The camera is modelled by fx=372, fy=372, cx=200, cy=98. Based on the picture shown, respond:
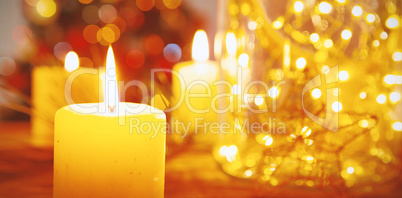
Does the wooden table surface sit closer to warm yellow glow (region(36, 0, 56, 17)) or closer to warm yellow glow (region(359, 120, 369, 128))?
warm yellow glow (region(359, 120, 369, 128))

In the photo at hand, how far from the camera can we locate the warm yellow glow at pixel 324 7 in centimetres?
53

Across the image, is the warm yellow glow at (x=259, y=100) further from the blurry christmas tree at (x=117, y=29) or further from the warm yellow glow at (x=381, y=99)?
the blurry christmas tree at (x=117, y=29)

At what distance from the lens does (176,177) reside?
509mm

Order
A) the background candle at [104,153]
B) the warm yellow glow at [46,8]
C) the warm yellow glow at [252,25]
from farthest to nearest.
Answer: the warm yellow glow at [46,8]
the warm yellow glow at [252,25]
the background candle at [104,153]

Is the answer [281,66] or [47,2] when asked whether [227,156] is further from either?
[47,2]

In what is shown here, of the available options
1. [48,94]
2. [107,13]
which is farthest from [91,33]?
[48,94]

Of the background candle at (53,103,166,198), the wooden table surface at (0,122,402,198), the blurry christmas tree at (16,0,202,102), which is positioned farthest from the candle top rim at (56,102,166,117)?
the blurry christmas tree at (16,0,202,102)

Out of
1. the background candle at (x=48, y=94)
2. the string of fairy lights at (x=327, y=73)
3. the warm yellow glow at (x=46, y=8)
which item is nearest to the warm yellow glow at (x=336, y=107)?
the string of fairy lights at (x=327, y=73)

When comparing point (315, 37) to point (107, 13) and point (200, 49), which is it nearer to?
point (200, 49)

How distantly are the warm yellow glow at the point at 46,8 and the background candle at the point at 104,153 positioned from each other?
2.85 ft

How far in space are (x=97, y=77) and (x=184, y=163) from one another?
0.20 meters

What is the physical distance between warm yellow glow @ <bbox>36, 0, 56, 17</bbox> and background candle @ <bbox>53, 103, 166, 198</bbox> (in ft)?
2.85

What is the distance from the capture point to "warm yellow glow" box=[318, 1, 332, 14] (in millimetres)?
530

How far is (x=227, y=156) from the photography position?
580mm
